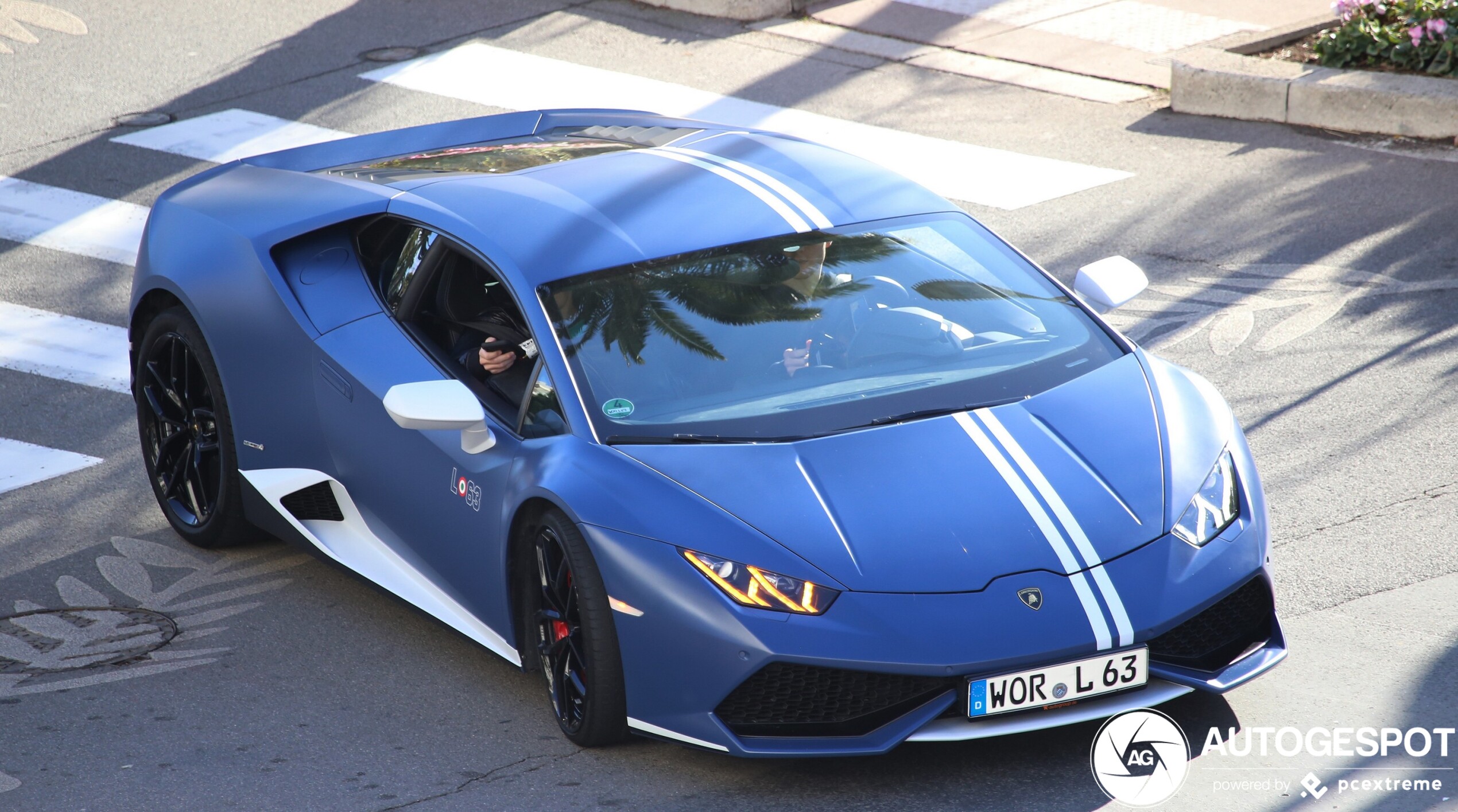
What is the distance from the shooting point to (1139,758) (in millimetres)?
4312

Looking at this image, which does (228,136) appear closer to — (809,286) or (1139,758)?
(809,286)

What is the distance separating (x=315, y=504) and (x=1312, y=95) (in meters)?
7.05

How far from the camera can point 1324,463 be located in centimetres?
630

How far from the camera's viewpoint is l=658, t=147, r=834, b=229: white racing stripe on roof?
17.4ft

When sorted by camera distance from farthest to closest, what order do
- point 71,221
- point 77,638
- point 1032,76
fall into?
point 1032,76 → point 71,221 → point 77,638

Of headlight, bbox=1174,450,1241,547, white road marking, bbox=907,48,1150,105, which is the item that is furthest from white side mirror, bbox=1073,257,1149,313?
white road marking, bbox=907,48,1150,105

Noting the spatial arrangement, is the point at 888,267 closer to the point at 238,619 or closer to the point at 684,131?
the point at 684,131

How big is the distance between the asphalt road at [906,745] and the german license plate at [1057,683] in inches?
11.4

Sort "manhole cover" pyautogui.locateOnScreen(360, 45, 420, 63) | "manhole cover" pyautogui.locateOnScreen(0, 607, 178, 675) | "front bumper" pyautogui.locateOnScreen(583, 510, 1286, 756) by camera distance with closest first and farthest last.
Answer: "front bumper" pyautogui.locateOnScreen(583, 510, 1286, 756) → "manhole cover" pyautogui.locateOnScreen(0, 607, 178, 675) → "manhole cover" pyautogui.locateOnScreen(360, 45, 420, 63)

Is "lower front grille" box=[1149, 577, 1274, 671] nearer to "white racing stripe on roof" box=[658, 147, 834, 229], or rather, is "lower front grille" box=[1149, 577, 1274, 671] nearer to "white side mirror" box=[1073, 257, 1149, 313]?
"white side mirror" box=[1073, 257, 1149, 313]

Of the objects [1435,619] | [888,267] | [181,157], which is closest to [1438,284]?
[1435,619]

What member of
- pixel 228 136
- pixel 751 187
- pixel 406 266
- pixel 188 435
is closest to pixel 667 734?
pixel 751 187

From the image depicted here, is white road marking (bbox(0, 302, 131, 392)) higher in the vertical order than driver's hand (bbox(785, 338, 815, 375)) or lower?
lower

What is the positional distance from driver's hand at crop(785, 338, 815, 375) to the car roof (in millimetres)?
466
